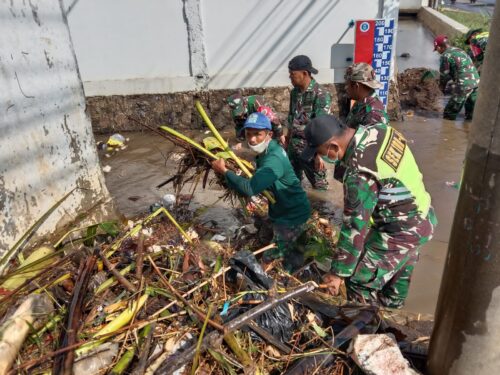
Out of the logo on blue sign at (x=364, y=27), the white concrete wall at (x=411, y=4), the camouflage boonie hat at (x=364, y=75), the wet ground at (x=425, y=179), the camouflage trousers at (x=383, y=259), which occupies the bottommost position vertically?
the wet ground at (x=425, y=179)

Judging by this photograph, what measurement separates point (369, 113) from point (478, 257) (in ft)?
9.21

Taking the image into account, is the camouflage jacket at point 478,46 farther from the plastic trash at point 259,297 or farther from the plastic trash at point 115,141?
the plastic trash at point 259,297

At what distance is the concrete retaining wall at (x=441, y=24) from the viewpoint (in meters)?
13.5

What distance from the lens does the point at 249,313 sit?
82.4 inches

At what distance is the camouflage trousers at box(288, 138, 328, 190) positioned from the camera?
16.7 ft

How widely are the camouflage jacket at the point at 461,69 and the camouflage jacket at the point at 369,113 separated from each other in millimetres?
4705

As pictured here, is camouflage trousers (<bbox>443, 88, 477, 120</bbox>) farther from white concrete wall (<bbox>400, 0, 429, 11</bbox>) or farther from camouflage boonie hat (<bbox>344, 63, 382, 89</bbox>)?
white concrete wall (<bbox>400, 0, 429, 11</bbox>)

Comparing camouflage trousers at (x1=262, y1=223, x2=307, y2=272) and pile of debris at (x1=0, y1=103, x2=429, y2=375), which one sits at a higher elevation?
pile of debris at (x1=0, y1=103, x2=429, y2=375)

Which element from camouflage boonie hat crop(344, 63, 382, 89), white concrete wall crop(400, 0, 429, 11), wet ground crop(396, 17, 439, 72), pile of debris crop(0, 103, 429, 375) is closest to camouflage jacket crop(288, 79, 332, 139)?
camouflage boonie hat crop(344, 63, 382, 89)

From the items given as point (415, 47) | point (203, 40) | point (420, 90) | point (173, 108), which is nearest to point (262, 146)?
point (203, 40)

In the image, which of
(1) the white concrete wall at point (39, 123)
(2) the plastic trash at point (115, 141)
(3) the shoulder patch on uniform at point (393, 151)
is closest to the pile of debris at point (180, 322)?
(1) the white concrete wall at point (39, 123)

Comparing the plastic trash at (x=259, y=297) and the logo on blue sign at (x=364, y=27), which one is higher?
the logo on blue sign at (x=364, y=27)

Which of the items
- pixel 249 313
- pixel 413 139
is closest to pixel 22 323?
pixel 249 313

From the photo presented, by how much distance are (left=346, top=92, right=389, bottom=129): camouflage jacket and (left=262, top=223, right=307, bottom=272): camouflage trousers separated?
1.43m
